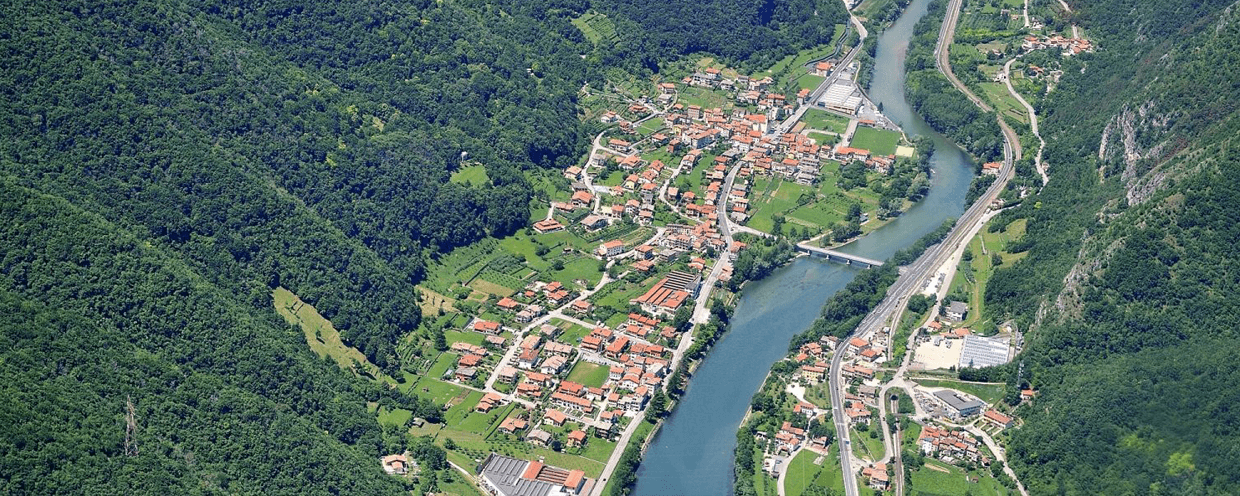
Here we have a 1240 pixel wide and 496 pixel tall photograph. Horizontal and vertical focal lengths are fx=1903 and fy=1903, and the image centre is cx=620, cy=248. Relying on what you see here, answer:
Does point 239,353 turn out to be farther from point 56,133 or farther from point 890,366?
point 890,366

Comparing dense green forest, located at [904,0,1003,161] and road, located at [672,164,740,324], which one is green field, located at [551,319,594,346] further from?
dense green forest, located at [904,0,1003,161]

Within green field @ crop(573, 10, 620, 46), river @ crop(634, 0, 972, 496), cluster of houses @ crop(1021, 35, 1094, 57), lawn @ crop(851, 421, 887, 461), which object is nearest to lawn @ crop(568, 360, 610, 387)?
river @ crop(634, 0, 972, 496)

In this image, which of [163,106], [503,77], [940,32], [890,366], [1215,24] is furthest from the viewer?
[940,32]

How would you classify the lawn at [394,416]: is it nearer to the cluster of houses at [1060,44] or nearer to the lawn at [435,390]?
the lawn at [435,390]

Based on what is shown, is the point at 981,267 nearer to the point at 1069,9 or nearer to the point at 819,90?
the point at 819,90

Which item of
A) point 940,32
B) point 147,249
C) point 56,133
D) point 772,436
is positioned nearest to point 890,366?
point 772,436

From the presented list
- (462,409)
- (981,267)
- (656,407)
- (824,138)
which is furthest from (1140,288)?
(824,138)

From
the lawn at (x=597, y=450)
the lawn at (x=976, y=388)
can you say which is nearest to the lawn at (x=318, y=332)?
the lawn at (x=597, y=450)
